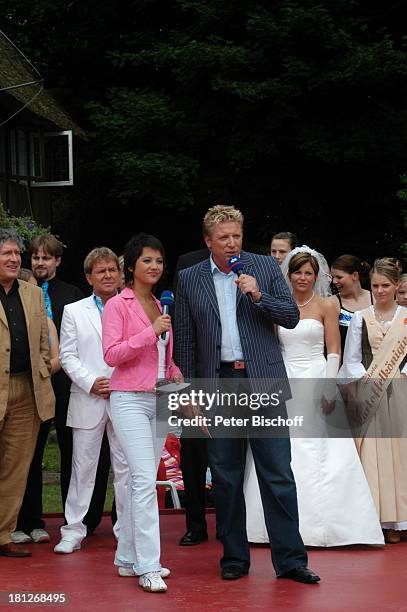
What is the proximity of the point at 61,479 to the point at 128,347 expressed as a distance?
2.02 meters

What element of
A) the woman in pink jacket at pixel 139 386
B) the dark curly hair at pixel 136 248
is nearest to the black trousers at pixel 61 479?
the woman in pink jacket at pixel 139 386

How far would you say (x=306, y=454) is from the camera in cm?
780

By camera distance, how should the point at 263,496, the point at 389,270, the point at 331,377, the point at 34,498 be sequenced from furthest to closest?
1. the point at 389,270
2. the point at 331,377
3. the point at 34,498
4. the point at 263,496

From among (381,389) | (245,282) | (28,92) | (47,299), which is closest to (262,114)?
(28,92)

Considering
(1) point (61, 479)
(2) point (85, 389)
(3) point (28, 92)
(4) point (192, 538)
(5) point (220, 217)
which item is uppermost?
(3) point (28, 92)

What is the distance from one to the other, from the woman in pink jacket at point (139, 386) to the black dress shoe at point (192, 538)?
1.13 meters

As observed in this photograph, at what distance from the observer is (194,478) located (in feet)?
26.1

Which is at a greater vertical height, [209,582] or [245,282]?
[245,282]

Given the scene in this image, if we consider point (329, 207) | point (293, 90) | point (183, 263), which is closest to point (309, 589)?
point (183, 263)

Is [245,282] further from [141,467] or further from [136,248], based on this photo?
[141,467]

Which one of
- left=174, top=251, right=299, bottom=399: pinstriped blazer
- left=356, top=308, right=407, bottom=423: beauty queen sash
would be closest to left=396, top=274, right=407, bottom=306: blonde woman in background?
left=356, top=308, right=407, bottom=423: beauty queen sash

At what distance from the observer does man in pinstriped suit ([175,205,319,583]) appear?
6465 mm

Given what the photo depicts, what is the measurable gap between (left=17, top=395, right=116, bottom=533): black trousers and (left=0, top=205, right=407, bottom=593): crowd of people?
0.01m

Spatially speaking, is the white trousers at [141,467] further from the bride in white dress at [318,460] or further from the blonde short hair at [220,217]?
the bride in white dress at [318,460]
